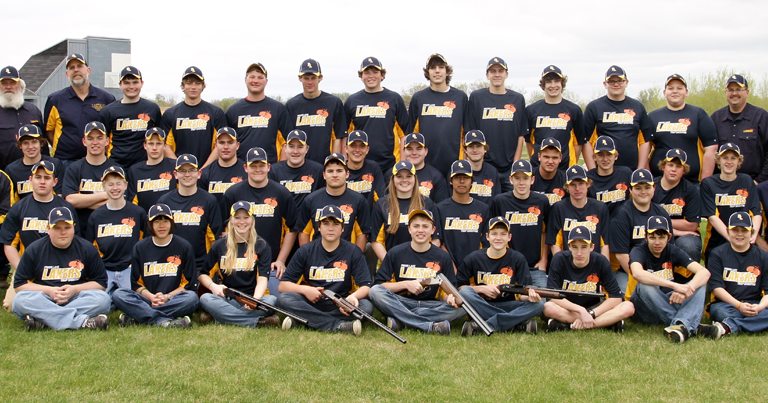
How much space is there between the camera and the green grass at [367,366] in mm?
5805

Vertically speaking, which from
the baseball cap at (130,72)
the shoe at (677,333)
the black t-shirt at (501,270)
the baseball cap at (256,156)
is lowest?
the shoe at (677,333)

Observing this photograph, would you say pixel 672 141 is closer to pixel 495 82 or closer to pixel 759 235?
pixel 759 235

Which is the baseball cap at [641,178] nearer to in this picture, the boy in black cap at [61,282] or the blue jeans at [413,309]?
the blue jeans at [413,309]

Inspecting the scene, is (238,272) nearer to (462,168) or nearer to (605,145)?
(462,168)

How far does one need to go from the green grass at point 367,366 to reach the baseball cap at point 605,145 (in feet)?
9.21

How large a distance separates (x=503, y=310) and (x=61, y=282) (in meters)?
5.71

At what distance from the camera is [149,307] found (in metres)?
8.02

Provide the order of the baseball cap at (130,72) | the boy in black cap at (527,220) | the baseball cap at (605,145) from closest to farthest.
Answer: the boy in black cap at (527,220), the baseball cap at (605,145), the baseball cap at (130,72)

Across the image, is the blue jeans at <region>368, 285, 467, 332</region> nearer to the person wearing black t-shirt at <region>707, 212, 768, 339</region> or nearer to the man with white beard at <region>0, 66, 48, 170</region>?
the person wearing black t-shirt at <region>707, 212, 768, 339</region>

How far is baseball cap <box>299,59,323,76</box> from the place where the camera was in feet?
33.6

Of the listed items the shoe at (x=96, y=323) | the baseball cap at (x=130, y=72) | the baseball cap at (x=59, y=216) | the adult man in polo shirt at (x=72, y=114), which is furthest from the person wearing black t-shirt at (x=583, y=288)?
the adult man in polo shirt at (x=72, y=114)

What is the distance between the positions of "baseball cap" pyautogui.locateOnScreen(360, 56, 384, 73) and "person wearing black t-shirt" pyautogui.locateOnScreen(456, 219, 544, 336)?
350 cm

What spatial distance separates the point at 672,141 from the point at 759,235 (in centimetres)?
188

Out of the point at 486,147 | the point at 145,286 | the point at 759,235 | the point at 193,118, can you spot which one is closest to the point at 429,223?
the point at 486,147
